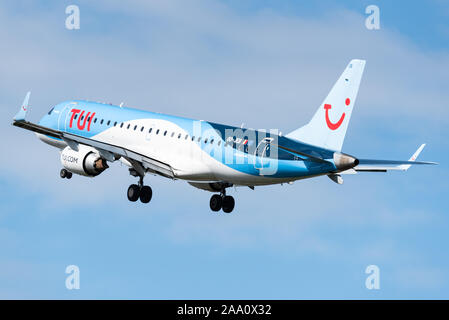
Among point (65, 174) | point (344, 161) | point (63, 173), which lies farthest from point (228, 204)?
point (63, 173)

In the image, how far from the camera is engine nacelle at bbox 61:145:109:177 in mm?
62719

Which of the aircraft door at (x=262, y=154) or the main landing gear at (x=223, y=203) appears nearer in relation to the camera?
the aircraft door at (x=262, y=154)

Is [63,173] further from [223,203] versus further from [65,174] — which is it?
[223,203]

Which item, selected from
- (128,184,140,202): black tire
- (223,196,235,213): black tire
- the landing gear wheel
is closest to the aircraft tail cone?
(223,196,235,213): black tire

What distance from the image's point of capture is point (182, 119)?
204 ft

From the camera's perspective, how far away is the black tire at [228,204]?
62.0 m

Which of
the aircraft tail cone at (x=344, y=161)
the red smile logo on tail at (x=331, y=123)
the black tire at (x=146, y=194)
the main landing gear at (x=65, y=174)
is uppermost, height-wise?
the main landing gear at (x=65, y=174)

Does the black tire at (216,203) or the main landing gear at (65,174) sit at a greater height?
the main landing gear at (65,174)

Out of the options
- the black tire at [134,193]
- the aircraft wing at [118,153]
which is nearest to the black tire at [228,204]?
the aircraft wing at [118,153]

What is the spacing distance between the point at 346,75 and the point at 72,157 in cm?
1864

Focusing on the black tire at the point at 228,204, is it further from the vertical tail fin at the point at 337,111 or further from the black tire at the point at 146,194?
the vertical tail fin at the point at 337,111

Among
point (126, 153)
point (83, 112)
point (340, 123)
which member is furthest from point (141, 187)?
point (340, 123)

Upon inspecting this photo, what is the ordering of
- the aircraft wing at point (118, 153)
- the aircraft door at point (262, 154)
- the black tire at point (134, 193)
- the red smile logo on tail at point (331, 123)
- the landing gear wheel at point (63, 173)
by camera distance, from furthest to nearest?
the landing gear wheel at point (63, 173) < the black tire at point (134, 193) < the aircraft wing at point (118, 153) < the aircraft door at point (262, 154) < the red smile logo on tail at point (331, 123)

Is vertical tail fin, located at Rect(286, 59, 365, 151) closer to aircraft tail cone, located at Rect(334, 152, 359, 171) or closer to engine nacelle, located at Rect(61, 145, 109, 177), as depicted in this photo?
aircraft tail cone, located at Rect(334, 152, 359, 171)
